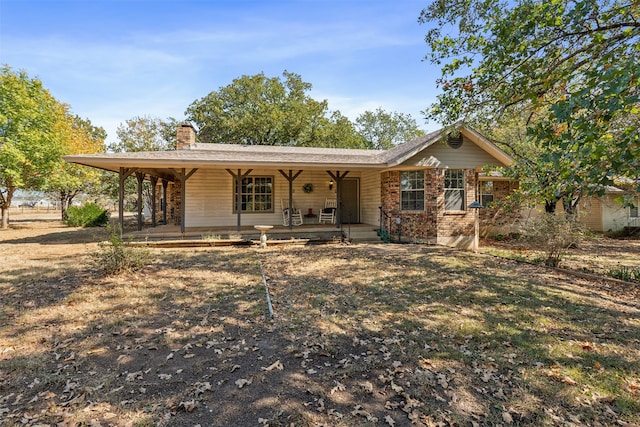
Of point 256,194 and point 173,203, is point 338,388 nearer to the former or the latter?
point 256,194

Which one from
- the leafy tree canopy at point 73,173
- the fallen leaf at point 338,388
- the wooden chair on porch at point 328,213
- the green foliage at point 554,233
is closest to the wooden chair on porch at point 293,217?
the wooden chair on porch at point 328,213

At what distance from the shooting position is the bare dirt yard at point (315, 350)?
8.20 ft

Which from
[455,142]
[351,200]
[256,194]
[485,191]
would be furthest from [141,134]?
[485,191]

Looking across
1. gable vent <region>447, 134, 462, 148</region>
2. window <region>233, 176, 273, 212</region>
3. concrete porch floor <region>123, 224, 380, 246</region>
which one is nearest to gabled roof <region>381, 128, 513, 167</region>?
gable vent <region>447, 134, 462, 148</region>

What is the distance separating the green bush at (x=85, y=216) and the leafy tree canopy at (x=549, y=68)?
60.9 feet

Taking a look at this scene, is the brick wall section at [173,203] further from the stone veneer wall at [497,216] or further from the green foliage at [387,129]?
the green foliage at [387,129]

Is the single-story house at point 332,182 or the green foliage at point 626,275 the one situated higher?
the single-story house at point 332,182

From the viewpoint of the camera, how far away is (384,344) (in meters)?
3.62

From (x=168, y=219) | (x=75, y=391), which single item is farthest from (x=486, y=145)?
(x=168, y=219)

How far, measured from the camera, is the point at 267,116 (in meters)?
25.2

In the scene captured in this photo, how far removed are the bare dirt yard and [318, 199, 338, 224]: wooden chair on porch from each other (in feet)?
20.6

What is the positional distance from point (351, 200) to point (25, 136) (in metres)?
15.3

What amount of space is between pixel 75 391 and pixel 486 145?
475 inches

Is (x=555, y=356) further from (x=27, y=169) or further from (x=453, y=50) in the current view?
(x=27, y=169)
